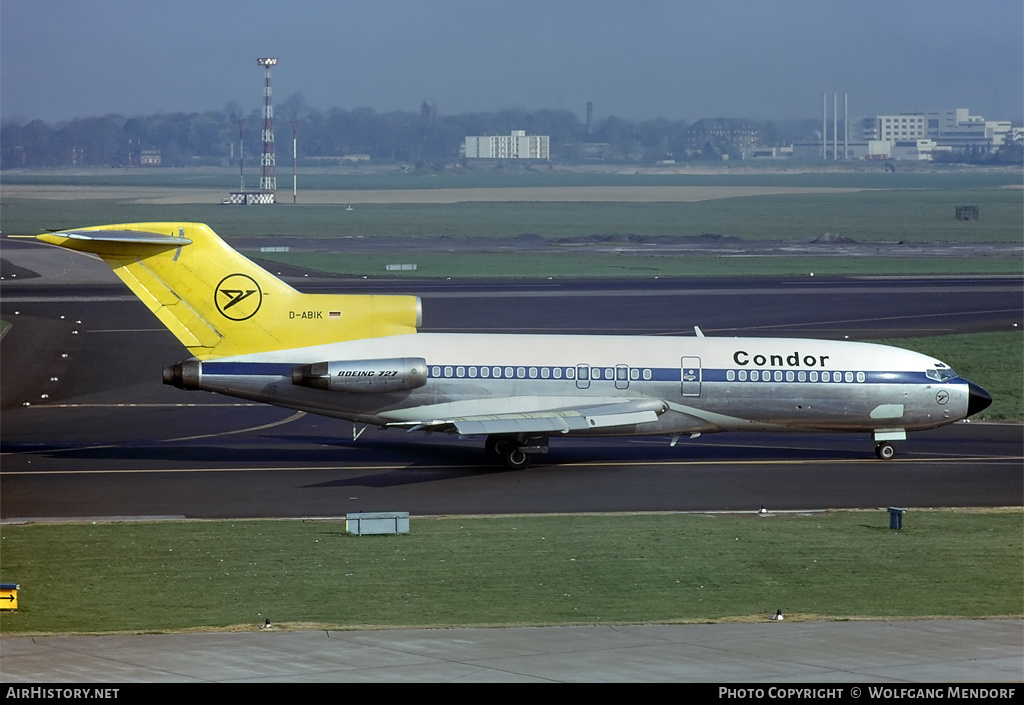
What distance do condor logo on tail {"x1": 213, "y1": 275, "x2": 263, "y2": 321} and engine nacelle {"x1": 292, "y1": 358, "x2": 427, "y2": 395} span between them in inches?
78.1

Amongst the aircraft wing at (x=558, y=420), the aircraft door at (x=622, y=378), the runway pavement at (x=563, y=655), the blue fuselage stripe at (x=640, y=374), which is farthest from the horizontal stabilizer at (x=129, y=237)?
the runway pavement at (x=563, y=655)

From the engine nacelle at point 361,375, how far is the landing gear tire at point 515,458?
3.10m

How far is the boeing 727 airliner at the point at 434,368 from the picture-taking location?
112 feet

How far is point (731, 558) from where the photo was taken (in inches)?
981

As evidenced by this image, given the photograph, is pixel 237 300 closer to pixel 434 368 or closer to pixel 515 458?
pixel 434 368

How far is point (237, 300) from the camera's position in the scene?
34.6 meters

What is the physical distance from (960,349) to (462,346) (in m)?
27.0

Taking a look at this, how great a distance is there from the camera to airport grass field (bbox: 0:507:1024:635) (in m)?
20.6

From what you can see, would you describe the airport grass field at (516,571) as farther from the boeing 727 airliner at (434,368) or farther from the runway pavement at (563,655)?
the boeing 727 airliner at (434,368)

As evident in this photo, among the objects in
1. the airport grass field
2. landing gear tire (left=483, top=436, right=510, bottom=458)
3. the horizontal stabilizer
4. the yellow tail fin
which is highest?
the horizontal stabilizer

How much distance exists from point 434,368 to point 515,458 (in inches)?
125

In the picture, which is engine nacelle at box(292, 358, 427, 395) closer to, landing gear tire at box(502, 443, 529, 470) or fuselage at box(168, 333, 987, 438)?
fuselage at box(168, 333, 987, 438)

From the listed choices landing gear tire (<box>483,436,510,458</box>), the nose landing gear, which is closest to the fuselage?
the nose landing gear

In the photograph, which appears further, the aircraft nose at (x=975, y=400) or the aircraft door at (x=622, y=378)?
the aircraft nose at (x=975, y=400)
